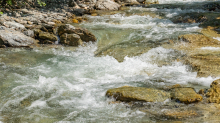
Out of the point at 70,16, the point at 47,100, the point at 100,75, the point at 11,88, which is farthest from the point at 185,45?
the point at 70,16

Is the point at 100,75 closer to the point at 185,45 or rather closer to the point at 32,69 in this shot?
the point at 32,69

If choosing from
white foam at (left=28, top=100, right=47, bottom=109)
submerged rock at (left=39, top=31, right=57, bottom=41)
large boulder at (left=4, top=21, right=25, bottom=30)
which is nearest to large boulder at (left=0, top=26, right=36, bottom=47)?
submerged rock at (left=39, top=31, right=57, bottom=41)

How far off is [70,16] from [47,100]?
832 centimetres

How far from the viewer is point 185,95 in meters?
4.11

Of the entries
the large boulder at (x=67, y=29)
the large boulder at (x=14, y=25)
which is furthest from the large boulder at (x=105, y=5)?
the large boulder at (x=14, y=25)

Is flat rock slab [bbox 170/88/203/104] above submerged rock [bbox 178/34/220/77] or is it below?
below

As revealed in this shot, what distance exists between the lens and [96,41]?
28.1 feet

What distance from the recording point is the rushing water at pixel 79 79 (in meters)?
3.97

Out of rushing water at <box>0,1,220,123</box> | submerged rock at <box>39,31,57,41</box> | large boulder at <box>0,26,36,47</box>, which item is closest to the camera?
rushing water at <box>0,1,220,123</box>

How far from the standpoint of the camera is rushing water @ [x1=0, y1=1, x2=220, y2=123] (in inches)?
156

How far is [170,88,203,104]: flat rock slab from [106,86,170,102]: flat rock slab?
17 centimetres

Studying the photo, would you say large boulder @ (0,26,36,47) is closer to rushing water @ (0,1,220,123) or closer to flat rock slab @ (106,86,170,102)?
rushing water @ (0,1,220,123)

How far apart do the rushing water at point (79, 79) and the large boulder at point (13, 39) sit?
0.42m

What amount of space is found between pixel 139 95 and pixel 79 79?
2.03 m
